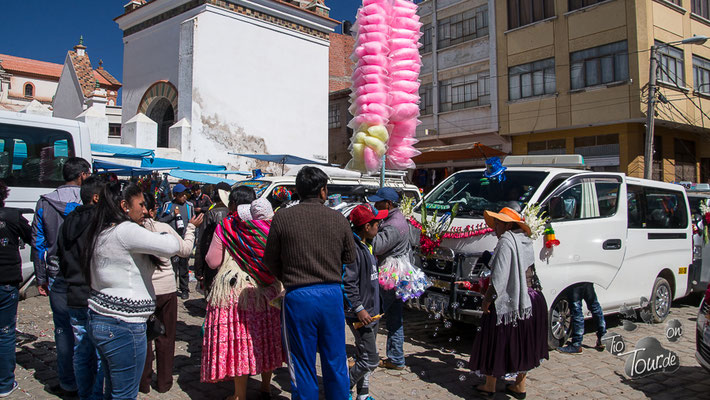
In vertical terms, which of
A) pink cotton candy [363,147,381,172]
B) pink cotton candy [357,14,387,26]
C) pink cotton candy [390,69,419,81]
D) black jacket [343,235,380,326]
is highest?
pink cotton candy [357,14,387,26]

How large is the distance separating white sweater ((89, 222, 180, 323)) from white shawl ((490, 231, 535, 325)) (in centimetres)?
261

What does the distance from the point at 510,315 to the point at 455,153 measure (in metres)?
18.9

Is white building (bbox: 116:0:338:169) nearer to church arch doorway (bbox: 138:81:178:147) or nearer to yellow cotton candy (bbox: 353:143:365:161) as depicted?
church arch doorway (bbox: 138:81:178:147)

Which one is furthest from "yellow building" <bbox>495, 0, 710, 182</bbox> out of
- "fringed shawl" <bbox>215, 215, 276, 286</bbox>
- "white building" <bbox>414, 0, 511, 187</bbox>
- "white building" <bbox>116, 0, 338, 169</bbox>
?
"fringed shawl" <bbox>215, 215, 276, 286</bbox>

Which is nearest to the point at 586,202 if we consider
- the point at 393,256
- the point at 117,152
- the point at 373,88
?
the point at 393,256

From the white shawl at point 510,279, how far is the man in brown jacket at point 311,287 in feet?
4.91

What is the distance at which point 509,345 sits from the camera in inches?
164

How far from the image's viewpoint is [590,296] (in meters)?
5.62

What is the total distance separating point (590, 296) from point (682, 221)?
2927 mm

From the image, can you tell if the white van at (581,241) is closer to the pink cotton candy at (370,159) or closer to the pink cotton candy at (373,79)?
the pink cotton candy at (370,159)

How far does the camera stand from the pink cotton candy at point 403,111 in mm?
6320

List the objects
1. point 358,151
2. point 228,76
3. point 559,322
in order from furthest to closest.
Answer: point 228,76 → point 358,151 → point 559,322

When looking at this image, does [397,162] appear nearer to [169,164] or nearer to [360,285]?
[360,285]

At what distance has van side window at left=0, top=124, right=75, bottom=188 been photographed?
22.1ft
